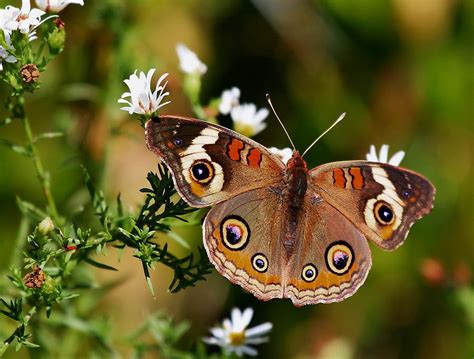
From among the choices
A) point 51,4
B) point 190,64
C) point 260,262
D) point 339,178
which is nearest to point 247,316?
point 260,262

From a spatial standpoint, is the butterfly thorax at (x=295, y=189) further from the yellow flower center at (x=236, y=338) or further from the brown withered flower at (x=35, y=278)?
the brown withered flower at (x=35, y=278)

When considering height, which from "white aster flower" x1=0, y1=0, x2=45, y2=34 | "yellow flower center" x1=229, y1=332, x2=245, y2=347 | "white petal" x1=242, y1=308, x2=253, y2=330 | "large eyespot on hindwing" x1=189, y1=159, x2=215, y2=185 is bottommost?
"yellow flower center" x1=229, y1=332, x2=245, y2=347

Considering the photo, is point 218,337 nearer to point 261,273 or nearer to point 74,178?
point 261,273

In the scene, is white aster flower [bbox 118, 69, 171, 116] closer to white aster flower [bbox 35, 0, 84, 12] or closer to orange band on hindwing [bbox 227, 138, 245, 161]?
orange band on hindwing [bbox 227, 138, 245, 161]

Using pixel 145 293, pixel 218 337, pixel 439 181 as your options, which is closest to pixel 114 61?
pixel 218 337

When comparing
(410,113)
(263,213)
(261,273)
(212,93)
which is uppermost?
(410,113)

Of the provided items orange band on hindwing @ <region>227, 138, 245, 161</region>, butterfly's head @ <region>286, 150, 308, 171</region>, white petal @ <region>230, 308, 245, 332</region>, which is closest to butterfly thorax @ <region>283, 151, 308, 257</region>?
butterfly's head @ <region>286, 150, 308, 171</region>

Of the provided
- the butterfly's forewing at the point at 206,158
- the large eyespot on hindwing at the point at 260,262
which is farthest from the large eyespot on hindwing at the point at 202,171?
the large eyespot on hindwing at the point at 260,262
